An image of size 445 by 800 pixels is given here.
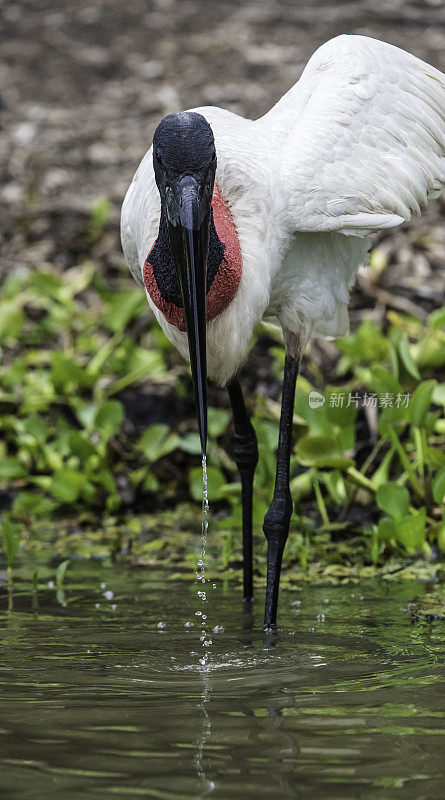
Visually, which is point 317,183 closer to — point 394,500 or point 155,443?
point 394,500

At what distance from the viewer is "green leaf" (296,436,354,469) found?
14.5 ft

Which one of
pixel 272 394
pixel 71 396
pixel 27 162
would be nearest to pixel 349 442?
pixel 272 394

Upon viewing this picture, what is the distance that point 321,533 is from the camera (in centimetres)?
471

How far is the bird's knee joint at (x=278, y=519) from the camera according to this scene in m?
3.98

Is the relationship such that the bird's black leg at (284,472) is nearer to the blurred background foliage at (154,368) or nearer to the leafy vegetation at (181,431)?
the blurred background foliage at (154,368)

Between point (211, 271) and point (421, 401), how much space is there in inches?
53.0

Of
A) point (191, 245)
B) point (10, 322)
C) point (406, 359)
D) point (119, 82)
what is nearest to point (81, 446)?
point (10, 322)

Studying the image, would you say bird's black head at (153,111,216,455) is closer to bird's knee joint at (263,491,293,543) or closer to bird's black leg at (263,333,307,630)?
bird's black leg at (263,333,307,630)

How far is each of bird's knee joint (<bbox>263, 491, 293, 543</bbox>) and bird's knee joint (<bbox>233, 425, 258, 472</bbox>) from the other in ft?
1.28

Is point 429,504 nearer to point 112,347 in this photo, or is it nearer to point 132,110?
point 112,347

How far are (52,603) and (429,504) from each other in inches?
66.6

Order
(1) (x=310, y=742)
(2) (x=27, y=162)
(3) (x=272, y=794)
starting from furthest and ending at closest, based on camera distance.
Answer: (2) (x=27, y=162) < (1) (x=310, y=742) < (3) (x=272, y=794)

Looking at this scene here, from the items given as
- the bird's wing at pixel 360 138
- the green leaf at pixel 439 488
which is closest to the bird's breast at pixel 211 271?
the bird's wing at pixel 360 138

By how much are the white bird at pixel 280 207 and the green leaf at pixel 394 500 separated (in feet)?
1.22
